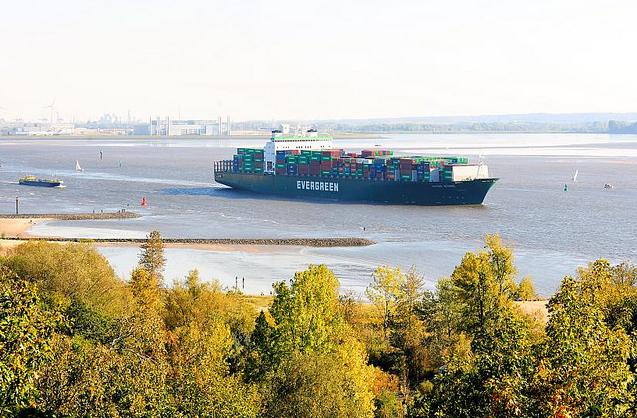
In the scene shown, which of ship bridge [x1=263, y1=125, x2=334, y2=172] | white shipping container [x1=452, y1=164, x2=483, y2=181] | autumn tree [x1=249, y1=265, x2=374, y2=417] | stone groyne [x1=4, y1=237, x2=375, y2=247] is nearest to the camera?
autumn tree [x1=249, y1=265, x2=374, y2=417]

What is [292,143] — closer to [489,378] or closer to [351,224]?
[351,224]

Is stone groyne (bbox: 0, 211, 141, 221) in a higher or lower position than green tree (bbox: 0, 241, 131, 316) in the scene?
lower

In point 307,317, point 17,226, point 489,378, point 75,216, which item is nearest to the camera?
point 489,378

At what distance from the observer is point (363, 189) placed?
7575 cm

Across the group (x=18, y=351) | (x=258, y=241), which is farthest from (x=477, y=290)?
(x=258, y=241)

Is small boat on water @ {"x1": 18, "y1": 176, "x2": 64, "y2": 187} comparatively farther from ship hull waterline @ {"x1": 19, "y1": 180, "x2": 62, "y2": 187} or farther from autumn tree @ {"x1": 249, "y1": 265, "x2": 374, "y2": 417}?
autumn tree @ {"x1": 249, "y1": 265, "x2": 374, "y2": 417}

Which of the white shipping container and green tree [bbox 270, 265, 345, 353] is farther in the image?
the white shipping container

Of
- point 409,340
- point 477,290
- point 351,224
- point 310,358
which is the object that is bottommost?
point 351,224

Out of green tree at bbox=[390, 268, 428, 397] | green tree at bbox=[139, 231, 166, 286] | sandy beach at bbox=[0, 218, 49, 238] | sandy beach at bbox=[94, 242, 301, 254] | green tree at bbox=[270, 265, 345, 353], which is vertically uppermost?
green tree at bbox=[270, 265, 345, 353]

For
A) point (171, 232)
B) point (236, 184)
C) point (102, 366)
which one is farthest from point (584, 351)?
point (236, 184)

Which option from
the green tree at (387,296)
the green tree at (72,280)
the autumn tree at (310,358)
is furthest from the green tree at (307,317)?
the green tree at (387,296)

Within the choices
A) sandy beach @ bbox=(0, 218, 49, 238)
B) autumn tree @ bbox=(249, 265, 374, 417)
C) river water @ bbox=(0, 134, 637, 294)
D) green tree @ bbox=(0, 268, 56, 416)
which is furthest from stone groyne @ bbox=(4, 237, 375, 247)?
green tree @ bbox=(0, 268, 56, 416)

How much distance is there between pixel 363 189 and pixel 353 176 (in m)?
2.27

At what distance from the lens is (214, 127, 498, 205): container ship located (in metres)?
72.1
